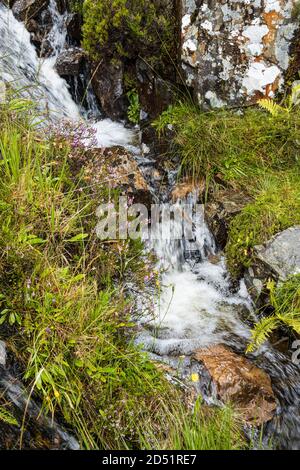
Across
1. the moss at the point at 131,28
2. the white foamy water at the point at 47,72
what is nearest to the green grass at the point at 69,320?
the white foamy water at the point at 47,72

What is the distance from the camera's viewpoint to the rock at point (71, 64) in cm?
593

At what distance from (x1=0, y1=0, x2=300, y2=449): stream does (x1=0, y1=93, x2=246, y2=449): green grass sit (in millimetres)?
206

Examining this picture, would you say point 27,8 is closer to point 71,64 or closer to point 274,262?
point 71,64

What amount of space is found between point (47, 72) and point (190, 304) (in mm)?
4049

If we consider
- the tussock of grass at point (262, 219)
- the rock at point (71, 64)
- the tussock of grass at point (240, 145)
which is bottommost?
the tussock of grass at point (262, 219)

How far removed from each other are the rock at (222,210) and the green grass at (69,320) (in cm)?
123

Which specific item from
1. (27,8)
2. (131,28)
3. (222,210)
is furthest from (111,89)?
(222,210)

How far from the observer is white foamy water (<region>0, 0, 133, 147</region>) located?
526cm

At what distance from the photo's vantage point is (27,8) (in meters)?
6.24

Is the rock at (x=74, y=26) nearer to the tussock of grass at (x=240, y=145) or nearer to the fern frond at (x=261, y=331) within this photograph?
the tussock of grass at (x=240, y=145)

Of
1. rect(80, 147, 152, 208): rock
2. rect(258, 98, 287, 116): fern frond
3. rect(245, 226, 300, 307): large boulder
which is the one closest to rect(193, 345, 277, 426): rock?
rect(245, 226, 300, 307): large boulder

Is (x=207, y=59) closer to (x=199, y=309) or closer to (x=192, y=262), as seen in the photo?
(x=192, y=262)
